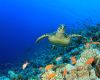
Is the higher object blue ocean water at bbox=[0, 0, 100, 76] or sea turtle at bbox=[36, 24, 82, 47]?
blue ocean water at bbox=[0, 0, 100, 76]

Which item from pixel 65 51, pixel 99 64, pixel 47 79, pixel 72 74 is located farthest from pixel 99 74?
pixel 65 51

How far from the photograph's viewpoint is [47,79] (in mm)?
6152

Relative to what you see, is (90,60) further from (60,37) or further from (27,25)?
(27,25)

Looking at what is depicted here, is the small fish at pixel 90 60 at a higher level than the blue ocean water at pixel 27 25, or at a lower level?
lower

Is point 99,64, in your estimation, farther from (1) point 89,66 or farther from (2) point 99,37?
(2) point 99,37

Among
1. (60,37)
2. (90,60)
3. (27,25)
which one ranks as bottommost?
(90,60)

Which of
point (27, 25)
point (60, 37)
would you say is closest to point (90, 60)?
point (60, 37)

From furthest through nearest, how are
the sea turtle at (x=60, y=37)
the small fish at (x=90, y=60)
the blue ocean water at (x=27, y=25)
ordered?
the blue ocean water at (x=27, y=25)
the sea turtle at (x=60, y=37)
the small fish at (x=90, y=60)

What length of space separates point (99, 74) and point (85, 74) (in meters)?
0.29

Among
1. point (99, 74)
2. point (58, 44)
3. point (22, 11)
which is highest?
point (22, 11)

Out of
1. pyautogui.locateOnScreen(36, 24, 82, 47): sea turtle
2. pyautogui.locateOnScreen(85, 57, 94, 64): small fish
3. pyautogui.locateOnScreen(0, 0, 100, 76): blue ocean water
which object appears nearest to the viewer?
pyautogui.locateOnScreen(85, 57, 94, 64): small fish

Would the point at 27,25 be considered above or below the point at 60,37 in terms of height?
above

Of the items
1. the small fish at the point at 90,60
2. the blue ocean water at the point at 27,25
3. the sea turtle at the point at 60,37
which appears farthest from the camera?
the blue ocean water at the point at 27,25

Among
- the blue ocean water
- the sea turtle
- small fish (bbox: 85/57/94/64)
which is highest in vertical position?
the blue ocean water
